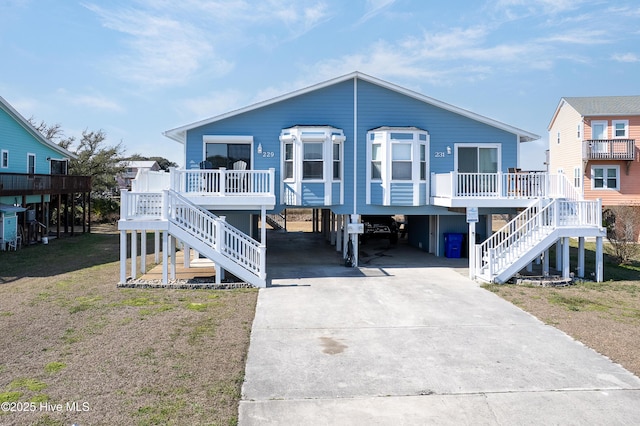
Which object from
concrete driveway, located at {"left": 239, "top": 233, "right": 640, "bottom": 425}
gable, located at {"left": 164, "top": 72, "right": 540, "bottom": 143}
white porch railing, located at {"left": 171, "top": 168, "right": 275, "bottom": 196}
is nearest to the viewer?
concrete driveway, located at {"left": 239, "top": 233, "right": 640, "bottom": 425}

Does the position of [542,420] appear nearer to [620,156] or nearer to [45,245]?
[45,245]

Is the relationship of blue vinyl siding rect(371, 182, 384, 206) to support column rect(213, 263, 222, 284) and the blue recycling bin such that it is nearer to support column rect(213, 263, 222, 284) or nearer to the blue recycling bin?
the blue recycling bin

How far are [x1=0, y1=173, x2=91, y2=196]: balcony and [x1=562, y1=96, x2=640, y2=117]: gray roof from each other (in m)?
31.4

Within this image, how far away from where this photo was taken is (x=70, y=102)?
95.1 ft

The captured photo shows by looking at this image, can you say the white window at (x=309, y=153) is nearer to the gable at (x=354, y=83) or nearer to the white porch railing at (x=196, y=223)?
the gable at (x=354, y=83)

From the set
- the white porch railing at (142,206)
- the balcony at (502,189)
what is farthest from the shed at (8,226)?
the balcony at (502,189)

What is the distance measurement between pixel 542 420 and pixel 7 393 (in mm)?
6494

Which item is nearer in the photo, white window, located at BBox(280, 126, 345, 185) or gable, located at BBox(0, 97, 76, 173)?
white window, located at BBox(280, 126, 345, 185)

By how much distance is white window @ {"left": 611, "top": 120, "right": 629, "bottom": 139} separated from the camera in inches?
1048

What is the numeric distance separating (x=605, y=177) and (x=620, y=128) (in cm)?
307

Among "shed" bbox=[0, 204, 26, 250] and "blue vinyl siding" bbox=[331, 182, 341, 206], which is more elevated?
"blue vinyl siding" bbox=[331, 182, 341, 206]

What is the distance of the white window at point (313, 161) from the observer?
50.4 feet

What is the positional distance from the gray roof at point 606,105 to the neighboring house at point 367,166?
→ 13903 mm

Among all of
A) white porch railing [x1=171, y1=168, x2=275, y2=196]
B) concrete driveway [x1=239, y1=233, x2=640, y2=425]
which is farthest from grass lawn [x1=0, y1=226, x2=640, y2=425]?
white porch railing [x1=171, y1=168, x2=275, y2=196]
